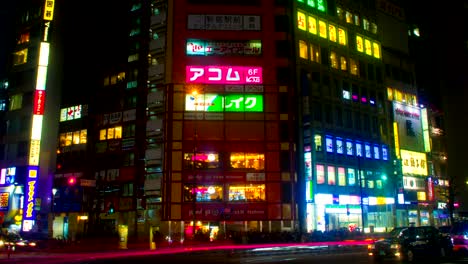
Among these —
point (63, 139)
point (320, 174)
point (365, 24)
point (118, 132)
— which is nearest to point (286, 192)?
point (320, 174)

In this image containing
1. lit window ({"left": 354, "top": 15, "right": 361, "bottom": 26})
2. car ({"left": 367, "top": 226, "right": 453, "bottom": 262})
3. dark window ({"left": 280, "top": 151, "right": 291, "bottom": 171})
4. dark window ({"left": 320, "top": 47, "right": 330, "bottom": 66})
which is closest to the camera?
car ({"left": 367, "top": 226, "right": 453, "bottom": 262})

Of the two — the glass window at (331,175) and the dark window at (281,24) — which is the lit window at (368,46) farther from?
the glass window at (331,175)

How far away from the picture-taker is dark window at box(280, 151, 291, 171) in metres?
54.6

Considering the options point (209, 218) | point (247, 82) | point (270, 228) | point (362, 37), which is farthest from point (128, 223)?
point (362, 37)

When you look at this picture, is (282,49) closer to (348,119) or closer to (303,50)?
(303,50)

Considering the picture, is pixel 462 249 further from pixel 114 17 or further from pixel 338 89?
pixel 114 17

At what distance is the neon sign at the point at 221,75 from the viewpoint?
55.4 m

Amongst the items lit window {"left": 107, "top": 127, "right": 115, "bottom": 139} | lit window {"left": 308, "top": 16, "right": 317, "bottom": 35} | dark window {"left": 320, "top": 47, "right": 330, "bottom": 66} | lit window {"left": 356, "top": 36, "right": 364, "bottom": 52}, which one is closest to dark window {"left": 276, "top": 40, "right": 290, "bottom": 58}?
lit window {"left": 308, "top": 16, "right": 317, "bottom": 35}

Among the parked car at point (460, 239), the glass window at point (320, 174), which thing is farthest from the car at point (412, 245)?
the glass window at point (320, 174)

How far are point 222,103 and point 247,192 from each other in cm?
1078

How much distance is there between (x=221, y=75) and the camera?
55.5 metres

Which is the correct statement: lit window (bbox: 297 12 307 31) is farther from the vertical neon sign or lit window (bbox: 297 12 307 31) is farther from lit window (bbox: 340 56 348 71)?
the vertical neon sign

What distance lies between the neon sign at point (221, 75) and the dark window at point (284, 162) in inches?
355

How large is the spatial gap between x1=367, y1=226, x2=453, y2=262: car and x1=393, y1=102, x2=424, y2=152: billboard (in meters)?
47.2
